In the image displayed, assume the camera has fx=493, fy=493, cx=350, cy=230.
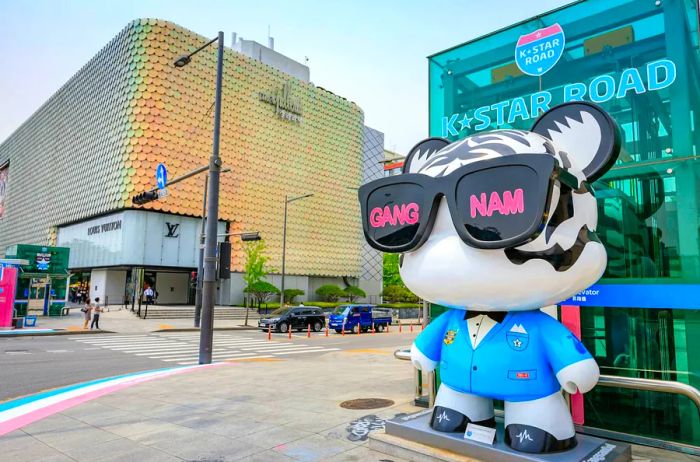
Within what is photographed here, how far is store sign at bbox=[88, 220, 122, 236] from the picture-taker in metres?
39.1

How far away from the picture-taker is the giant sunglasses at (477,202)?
370 cm

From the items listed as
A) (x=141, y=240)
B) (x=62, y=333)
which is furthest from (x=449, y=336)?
(x=141, y=240)

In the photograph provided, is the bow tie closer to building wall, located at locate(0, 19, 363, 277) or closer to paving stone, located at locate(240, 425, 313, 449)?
paving stone, located at locate(240, 425, 313, 449)

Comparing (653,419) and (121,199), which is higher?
(121,199)

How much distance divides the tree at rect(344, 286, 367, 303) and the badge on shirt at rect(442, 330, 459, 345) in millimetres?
47017

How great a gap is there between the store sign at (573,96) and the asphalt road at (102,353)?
8932 mm

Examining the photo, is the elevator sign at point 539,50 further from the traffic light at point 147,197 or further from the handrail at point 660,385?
the traffic light at point 147,197

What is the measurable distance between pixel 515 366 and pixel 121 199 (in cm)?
3880

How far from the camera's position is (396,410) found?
6.48 metres

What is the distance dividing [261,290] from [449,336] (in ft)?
121

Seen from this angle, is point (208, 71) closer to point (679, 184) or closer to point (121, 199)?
point (121, 199)

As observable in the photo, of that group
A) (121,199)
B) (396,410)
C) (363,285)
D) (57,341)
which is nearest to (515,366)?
(396,410)

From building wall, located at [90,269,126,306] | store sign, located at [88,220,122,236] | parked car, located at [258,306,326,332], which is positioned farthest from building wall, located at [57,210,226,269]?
parked car, located at [258,306,326,332]

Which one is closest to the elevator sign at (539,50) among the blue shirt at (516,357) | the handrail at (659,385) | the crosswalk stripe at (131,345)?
the blue shirt at (516,357)
